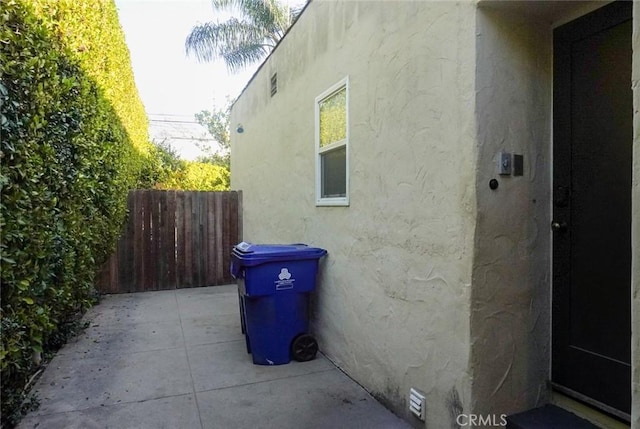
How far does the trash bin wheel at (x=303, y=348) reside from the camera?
3796mm

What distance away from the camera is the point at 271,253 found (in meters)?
3.60

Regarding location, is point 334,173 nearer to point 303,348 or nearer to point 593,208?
point 303,348

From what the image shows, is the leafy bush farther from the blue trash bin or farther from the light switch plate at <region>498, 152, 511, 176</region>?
the light switch plate at <region>498, 152, 511, 176</region>

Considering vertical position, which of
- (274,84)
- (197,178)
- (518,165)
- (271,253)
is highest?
(274,84)

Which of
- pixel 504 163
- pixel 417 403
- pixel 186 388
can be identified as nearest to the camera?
pixel 504 163

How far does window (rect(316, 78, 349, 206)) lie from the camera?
3.68 meters

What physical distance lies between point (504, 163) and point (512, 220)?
1.06ft

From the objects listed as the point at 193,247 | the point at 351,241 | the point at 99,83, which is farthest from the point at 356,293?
the point at 193,247

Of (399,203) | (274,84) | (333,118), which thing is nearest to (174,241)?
(274,84)

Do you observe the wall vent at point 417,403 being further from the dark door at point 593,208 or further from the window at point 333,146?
the window at point 333,146

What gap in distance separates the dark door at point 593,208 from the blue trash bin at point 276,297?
2.13m

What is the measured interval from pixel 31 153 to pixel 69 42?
4.92 feet

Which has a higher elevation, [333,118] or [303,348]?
[333,118]

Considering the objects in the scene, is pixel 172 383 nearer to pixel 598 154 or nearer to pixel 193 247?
pixel 598 154
